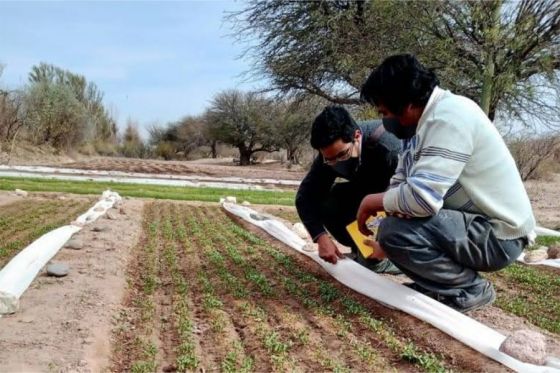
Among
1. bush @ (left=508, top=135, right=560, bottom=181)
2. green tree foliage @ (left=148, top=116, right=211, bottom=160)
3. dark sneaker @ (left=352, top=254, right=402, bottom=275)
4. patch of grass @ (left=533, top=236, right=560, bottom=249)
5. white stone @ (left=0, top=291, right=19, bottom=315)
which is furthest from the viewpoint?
green tree foliage @ (left=148, top=116, right=211, bottom=160)

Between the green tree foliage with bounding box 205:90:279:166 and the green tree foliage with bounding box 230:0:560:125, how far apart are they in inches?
737

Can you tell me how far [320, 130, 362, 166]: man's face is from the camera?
99.1 inches

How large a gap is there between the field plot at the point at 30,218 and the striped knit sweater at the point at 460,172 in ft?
9.52

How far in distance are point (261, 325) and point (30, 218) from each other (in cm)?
430

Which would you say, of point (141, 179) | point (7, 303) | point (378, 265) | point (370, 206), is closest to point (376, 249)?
point (370, 206)

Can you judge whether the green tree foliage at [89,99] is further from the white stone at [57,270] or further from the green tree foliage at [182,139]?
the white stone at [57,270]

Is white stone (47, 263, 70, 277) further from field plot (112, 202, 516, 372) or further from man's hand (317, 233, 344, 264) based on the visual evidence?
Result: man's hand (317, 233, 344, 264)

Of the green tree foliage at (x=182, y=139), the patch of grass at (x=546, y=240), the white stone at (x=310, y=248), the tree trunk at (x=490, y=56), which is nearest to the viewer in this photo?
the white stone at (x=310, y=248)

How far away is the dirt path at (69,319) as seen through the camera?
184cm

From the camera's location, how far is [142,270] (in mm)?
3404

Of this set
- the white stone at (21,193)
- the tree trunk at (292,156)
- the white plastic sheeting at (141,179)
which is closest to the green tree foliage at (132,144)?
the tree trunk at (292,156)

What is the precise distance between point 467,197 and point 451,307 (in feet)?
1.74

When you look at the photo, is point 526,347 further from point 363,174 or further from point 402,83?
point 363,174

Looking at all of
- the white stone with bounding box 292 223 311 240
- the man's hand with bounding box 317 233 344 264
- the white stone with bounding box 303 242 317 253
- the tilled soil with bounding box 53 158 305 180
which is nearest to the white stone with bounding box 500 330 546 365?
the man's hand with bounding box 317 233 344 264
